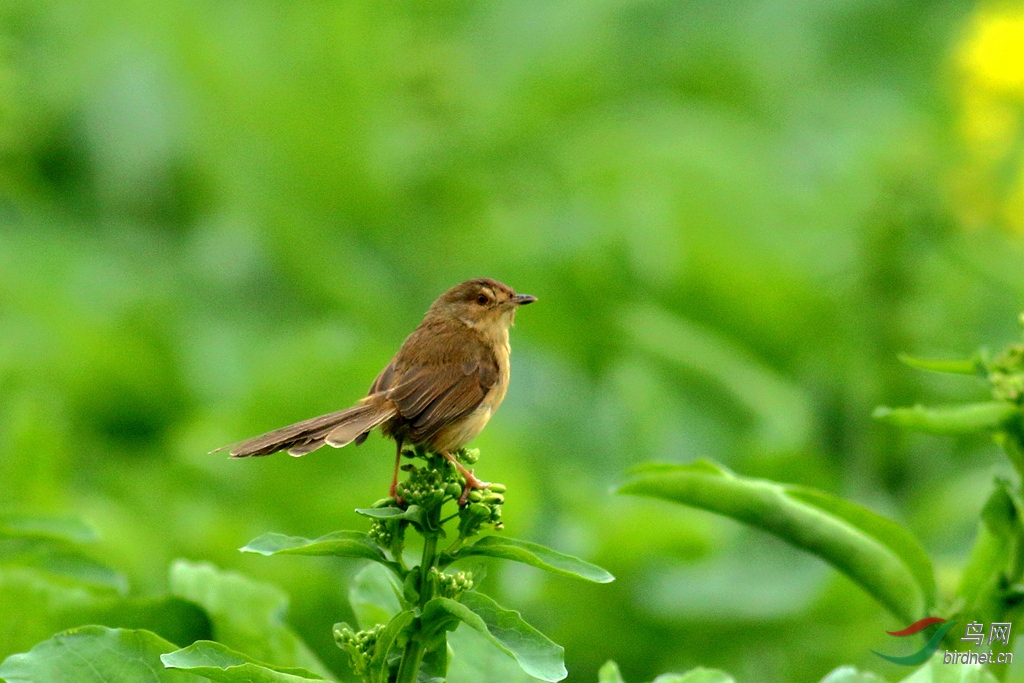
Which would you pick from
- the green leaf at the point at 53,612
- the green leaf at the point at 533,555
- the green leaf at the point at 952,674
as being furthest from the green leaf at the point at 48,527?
the green leaf at the point at 952,674

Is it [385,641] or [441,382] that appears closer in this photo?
[385,641]

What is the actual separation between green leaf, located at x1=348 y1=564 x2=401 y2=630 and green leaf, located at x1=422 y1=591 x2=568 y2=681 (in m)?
0.28

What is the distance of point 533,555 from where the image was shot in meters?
1.45

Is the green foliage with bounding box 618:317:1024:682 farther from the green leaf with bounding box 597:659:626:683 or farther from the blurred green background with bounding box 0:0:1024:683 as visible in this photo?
the blurred green background with bounding box 0:0:1024:683

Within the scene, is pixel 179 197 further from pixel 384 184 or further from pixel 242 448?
pixel 242 448

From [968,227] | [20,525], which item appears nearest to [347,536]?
[20,525]

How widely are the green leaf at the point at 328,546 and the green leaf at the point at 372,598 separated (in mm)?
201

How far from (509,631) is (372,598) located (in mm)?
343

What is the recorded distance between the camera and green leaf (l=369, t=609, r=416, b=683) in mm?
1421

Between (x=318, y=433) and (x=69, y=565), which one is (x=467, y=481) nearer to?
(x=318, y=433)

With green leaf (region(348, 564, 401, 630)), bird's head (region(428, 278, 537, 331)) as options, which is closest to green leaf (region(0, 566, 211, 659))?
green leaf (region(348, 564, 401, 630))

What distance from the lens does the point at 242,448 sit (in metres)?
1.69

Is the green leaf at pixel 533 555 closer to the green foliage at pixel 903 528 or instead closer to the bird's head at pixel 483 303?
the green foliage at pixel 903 528
